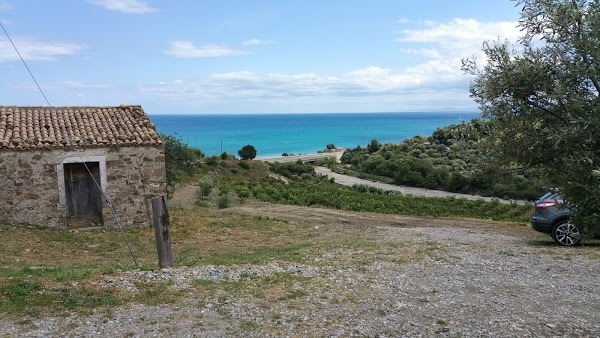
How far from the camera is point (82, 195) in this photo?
60.1ft

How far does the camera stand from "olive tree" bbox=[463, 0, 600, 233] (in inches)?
220

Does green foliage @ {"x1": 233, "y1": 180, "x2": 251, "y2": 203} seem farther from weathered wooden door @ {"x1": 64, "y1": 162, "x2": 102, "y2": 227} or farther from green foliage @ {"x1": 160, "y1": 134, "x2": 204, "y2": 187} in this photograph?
weathered wooden door @ {"x1": 64, "y1": 162, "x2": 102, "y2": 227}

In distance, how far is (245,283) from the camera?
9.45m

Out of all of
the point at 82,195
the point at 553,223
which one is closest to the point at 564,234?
the point at 553,223

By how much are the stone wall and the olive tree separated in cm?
1404

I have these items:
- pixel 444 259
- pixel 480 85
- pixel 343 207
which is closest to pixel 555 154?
pixel 480 85

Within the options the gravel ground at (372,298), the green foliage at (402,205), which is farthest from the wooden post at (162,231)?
the green foliage at (402,205)

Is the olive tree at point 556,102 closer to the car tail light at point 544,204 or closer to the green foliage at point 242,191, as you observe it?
the car tail light at point 544,204

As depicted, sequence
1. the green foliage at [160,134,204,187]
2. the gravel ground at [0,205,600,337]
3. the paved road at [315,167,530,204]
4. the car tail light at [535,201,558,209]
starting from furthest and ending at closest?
the paved road at [315,167,530,204]
the green foliage at [160,134,204,187]
the car tail light at [535,201,558,209]
the gravel ground at [0,205,600,337]

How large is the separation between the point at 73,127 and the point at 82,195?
2.54m

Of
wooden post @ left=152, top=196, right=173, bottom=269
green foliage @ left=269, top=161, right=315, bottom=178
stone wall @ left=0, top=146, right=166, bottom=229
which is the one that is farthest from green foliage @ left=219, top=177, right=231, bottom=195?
wooden post @ left=152, top=196, right=173, bottom=269

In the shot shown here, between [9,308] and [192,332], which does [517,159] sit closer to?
[192,332]

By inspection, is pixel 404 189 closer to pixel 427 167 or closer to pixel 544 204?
pixel 427 167

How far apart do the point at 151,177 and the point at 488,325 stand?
14013mm
